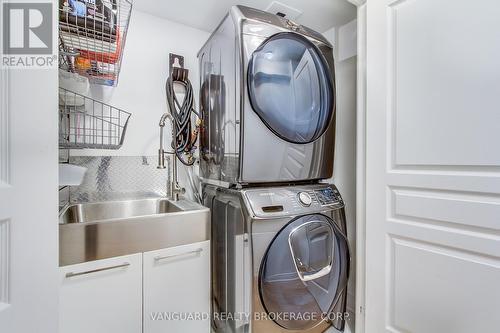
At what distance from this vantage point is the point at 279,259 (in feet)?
3.95

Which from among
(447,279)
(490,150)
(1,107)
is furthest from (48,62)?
(447,279)

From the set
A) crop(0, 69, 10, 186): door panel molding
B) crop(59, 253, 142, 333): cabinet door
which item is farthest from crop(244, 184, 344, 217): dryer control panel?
crop(0, 69, 10, 186): door panel molding

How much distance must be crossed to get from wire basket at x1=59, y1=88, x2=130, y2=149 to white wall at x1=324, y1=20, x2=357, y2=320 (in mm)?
1669

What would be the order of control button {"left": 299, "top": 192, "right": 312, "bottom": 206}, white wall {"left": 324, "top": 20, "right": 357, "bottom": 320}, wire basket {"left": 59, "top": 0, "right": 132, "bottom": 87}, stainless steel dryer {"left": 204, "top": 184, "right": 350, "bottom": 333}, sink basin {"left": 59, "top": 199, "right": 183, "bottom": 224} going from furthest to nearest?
1. white wall {"left": 324, "top": 20, "right": 357, "bottom": 320}
2. sink basin {"left": 59, "top": 199, "right": 183, "bottom": 224}
3. control button {"left": 299, "top": 192, "right": 312, "bottom": 206}
4. stainless steel dryer {"left": 204, "top": 184, "right": 350, "bottom": 333}
5. wire basket {"left": 59, "top": 0, "right": 132, "bottom": 87}

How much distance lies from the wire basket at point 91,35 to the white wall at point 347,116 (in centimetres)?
161

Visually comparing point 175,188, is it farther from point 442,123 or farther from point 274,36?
point 442,123

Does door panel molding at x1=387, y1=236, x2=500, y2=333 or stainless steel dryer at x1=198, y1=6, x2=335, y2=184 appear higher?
stainless steel dryer at x1=198, y1=6, x2=335, y2=184

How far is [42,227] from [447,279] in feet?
5.61

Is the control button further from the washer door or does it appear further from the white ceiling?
the white ceiling

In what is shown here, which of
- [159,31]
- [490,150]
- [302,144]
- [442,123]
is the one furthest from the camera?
[159,31]

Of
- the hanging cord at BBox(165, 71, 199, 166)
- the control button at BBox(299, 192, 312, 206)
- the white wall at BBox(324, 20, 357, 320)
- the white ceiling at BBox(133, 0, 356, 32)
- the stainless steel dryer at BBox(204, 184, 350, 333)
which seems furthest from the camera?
the white wall at BBox(324, 20, 357, 320)

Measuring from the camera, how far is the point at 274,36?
127cm

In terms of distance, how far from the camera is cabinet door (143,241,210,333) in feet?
3.84

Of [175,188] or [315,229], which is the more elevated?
[175,188]
